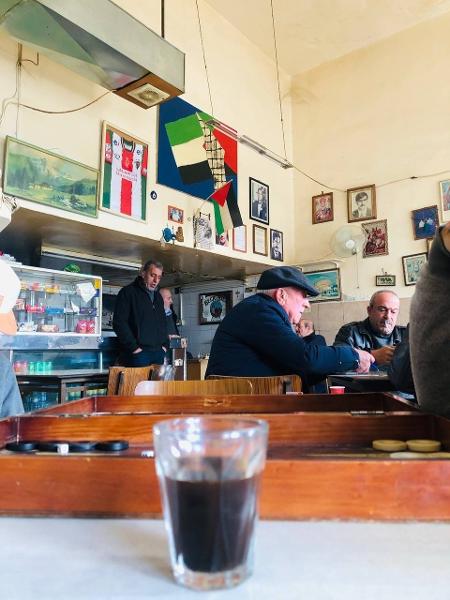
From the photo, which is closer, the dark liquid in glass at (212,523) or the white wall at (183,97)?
the dark liquid in glass at (212,523)

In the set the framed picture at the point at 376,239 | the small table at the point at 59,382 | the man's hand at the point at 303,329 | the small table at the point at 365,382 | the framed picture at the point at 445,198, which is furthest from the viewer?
the framed picture at the point at 376,239

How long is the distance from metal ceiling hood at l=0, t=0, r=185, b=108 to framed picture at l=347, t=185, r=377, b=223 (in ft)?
9.46

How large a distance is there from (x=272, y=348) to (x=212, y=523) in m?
1.85

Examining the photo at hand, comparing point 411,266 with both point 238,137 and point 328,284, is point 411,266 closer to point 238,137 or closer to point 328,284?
point 328,284

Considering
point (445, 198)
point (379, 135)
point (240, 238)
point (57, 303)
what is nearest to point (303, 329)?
point (240, 238)

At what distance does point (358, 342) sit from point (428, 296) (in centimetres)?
245

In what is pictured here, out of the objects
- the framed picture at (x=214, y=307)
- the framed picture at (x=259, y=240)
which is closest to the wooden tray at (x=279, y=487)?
the framed picture at (x=259, y=240)

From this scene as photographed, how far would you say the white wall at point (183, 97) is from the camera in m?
3.59

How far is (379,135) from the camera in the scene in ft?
18.6

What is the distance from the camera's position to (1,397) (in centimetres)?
156

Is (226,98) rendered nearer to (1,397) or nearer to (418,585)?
(1,397)

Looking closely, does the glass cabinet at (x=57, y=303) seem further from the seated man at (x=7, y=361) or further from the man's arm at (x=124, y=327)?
the seated man at (x=7, y=361)

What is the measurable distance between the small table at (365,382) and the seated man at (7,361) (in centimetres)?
153

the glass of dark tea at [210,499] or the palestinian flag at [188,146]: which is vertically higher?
the palestinian flag at [188,146]
